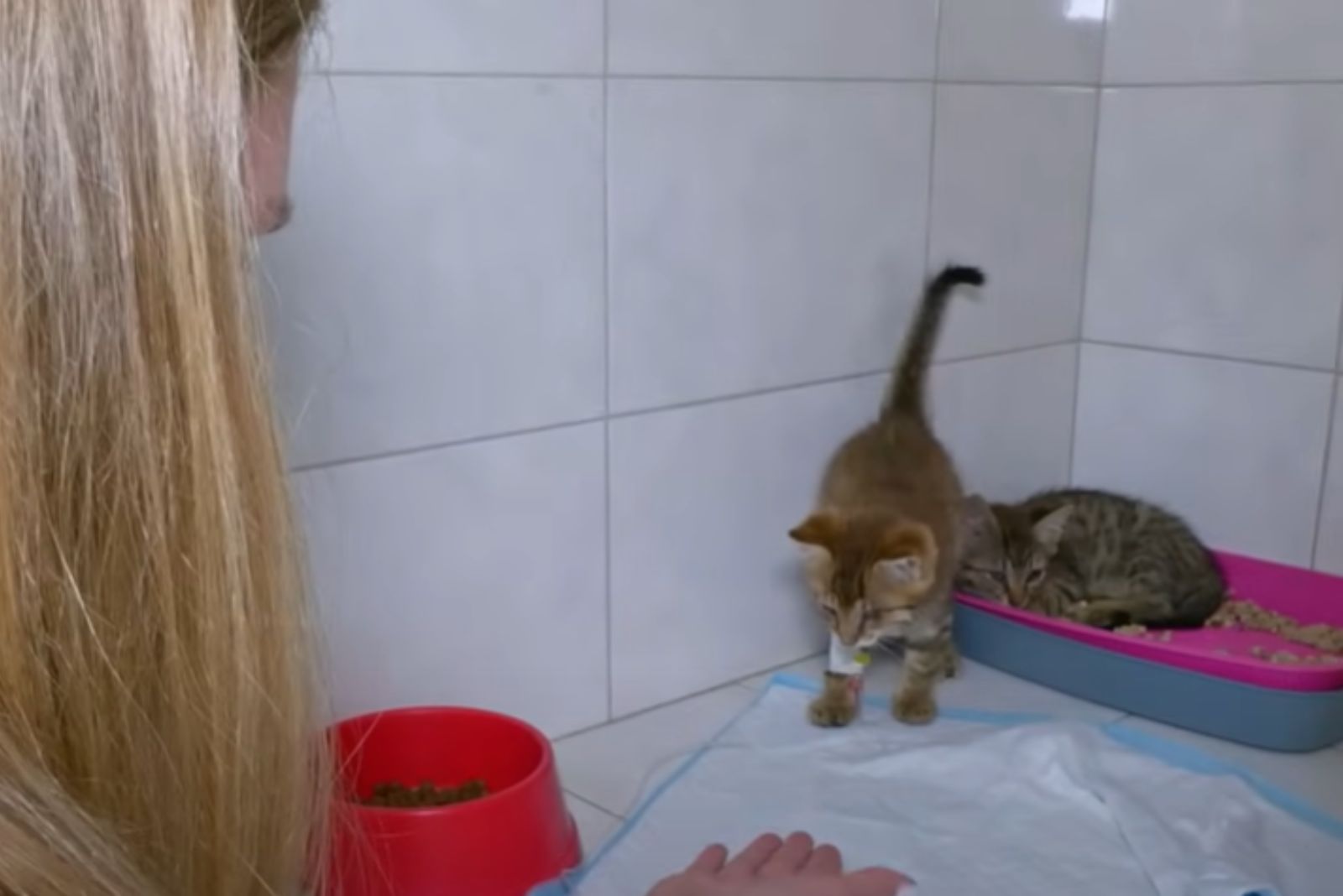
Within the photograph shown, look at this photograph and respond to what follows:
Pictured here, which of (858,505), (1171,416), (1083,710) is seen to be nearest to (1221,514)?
(1171,416)

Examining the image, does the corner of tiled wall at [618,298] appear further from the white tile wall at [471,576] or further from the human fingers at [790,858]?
the human fingers at [790,858]

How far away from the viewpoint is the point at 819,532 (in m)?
1.23

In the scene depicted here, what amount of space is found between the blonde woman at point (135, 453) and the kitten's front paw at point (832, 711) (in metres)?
0.77

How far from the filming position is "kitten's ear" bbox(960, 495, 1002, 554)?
1.41 metres

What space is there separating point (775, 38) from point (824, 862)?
693 millimetres

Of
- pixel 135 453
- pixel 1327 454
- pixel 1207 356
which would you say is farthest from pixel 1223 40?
pixel 135 453

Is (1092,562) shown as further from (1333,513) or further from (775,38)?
(775,38)

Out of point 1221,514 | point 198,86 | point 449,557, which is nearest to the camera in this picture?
point 198,86

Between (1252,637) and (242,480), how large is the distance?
3.95 ft

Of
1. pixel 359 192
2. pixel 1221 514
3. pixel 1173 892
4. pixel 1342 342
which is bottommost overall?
pixel 1173 892

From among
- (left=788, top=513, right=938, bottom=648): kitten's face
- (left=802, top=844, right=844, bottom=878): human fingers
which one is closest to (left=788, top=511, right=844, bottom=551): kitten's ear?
(left=788, top=513, right=938, bottom=648): kitten's face

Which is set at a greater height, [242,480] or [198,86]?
[198,86]

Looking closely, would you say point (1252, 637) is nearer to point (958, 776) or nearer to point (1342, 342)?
point (1342, 342)

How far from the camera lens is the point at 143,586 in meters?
0.47
